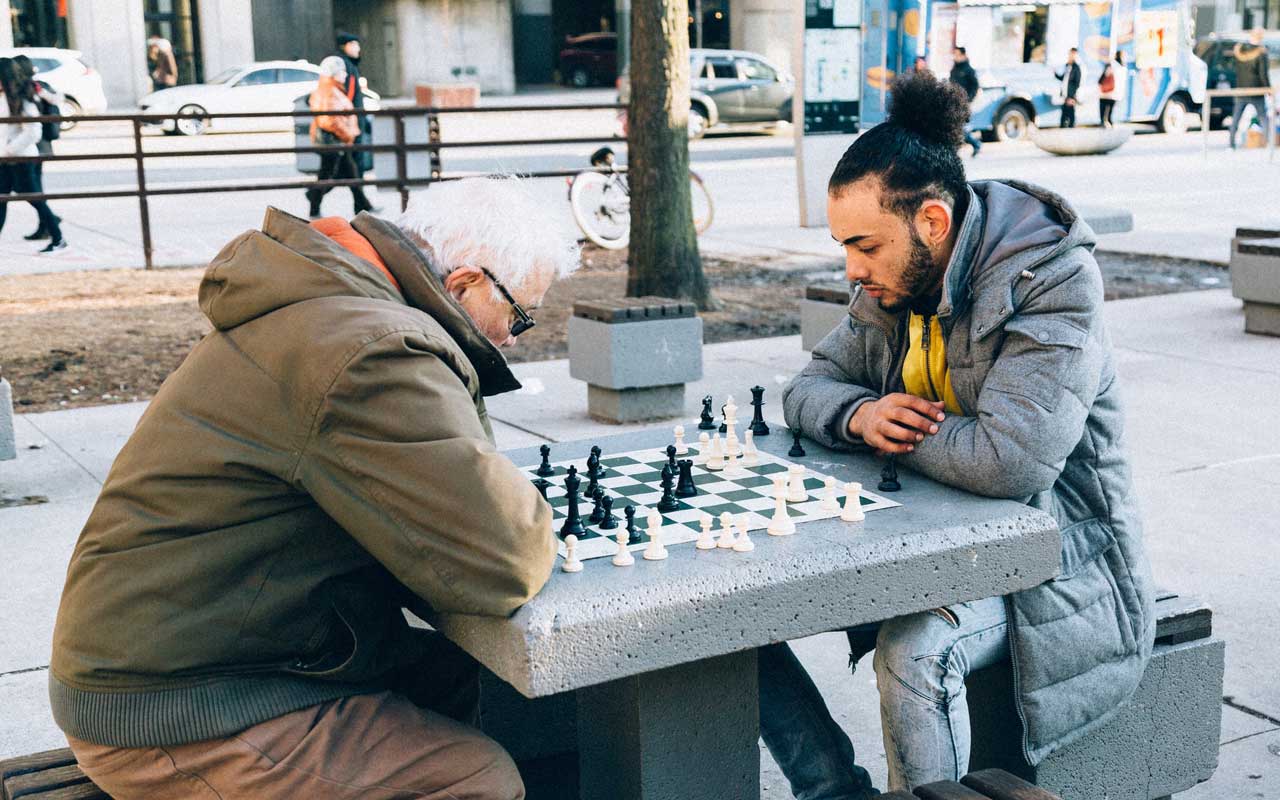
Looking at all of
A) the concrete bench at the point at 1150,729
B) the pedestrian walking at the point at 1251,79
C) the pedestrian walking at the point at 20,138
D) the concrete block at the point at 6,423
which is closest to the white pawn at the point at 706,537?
the concrete bench at the point at 1150,729

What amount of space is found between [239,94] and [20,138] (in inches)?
648

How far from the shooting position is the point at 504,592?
217cm

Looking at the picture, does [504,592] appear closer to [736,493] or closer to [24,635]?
[736,493]

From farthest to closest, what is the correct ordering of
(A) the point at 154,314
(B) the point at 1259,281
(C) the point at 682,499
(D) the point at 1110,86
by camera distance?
(D) the point at 1110,86
(A) the point at 154,314
(B) the point at 1259,281
(C) the point at 682,499

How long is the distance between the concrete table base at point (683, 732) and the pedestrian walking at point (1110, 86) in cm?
2471

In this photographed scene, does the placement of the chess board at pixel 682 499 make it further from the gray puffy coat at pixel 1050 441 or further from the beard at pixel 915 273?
the beard at pixel 915 273

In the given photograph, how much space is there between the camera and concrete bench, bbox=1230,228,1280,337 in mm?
8609

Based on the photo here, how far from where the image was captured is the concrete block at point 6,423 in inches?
212

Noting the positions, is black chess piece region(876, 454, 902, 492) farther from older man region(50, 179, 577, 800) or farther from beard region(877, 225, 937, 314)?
older man region(50, 179, 577, 800)

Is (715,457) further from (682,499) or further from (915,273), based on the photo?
(915,273)

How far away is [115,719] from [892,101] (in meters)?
1.76

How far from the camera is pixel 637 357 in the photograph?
6832 mm

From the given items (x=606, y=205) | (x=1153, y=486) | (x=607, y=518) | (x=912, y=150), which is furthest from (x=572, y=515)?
(x=606, y=205)

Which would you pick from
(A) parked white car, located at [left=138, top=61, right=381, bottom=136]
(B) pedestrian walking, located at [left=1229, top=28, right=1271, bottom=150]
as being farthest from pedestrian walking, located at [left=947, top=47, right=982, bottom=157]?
(A) parked white car, located at [left=138, top=61, right=381, bottom=136]
